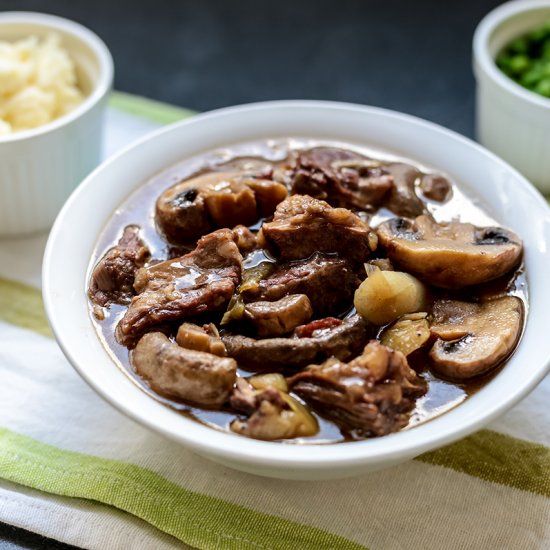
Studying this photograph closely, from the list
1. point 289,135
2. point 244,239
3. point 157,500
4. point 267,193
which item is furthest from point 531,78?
point 157,500

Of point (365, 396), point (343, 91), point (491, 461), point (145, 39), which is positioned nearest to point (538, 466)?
point (491, 461)

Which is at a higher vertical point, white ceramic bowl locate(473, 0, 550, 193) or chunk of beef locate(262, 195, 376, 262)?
chunk of beef locate(262, 195, 376, 262)

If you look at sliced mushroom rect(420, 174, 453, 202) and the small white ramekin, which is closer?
sliced mushroom rect(420, 174, 453, 202)

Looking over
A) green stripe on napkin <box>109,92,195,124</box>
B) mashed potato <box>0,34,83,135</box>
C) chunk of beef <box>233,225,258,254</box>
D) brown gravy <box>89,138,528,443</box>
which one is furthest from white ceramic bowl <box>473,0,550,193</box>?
mashed potato <box>0,34,83,135</box>

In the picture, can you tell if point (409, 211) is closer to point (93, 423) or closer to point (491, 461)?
point (491, 461)

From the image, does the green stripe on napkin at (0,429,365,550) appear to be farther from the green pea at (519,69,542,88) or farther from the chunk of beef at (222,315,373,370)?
the green pea at (519,69,542,88)

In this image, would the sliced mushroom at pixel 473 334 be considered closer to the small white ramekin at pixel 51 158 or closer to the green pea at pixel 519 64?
the green pea at pixel 519 64

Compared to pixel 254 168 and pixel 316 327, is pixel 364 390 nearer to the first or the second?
pixel 316 327
